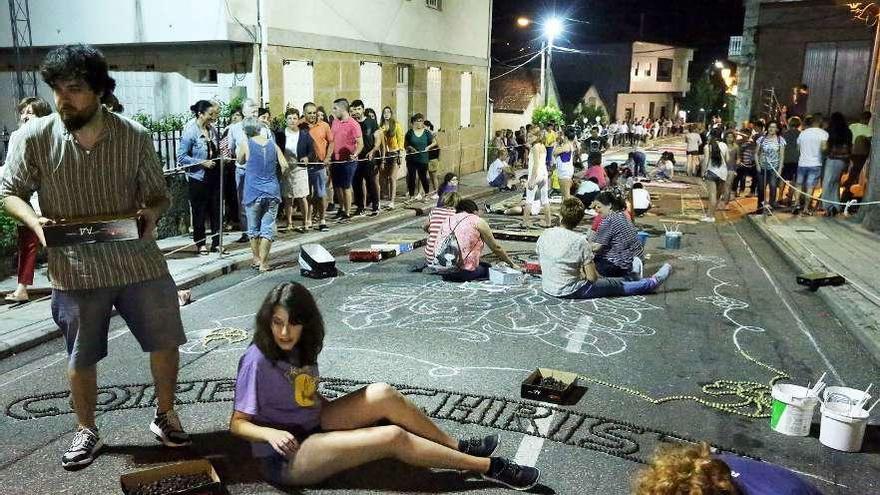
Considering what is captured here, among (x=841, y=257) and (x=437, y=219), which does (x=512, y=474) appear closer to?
(x=437, y=219)

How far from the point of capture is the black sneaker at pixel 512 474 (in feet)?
12.3

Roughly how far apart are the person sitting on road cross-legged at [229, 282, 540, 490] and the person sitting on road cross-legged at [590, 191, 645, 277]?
15.2 feet

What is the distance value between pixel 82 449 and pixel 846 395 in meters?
4.72

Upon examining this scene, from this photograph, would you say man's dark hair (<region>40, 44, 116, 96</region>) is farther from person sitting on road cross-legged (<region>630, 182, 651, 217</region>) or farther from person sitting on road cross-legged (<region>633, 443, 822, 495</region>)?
person sitting on road cross-legged (<region>630, 182, 651, 217</region>)

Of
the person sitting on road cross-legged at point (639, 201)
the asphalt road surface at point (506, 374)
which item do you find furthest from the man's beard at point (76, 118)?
the person sitting on road cross-legged at point (639, 201)

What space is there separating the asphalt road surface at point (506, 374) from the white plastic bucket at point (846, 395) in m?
0.27

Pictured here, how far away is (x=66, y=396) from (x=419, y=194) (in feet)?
37.8

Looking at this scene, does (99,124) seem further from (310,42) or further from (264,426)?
(310,42)

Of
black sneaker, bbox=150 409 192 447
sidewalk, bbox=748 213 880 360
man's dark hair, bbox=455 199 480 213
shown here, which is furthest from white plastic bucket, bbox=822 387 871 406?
man's dark hair, bbox=455 199 480 213

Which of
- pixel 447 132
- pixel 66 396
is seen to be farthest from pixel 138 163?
pixel 447 132

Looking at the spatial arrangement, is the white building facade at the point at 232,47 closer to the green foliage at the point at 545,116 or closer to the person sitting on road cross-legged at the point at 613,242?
the person sitting on road cross-legged at the point at 613,242

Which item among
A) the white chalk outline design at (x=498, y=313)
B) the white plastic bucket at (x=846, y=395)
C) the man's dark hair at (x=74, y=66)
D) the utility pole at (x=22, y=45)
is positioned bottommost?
the white chalk outline design at (x=498, y=313)

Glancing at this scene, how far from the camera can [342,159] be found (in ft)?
40.2

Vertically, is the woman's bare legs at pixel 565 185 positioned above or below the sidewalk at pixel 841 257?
above
